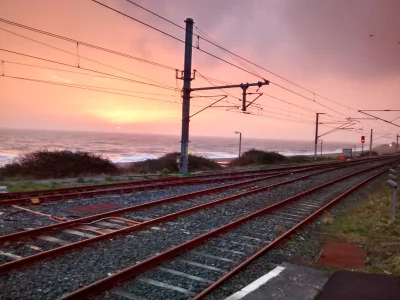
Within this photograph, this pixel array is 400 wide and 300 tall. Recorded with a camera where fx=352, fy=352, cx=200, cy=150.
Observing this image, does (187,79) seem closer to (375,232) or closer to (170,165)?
(170,165)

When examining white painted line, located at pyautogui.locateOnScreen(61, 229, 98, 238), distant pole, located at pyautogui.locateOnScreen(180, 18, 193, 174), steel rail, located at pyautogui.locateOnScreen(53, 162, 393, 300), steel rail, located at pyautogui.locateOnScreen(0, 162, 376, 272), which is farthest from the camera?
distant pole, located at pyautogui.locateOnScreen(180, 18, 193, 174)

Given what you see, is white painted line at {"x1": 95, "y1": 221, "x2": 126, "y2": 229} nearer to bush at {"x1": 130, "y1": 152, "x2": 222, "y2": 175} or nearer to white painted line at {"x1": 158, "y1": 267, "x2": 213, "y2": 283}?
white painted line at {"x1": 158, "y1": 267, "x2": 213, "y2": 283}

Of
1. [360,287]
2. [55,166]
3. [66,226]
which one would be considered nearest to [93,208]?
[66,226]

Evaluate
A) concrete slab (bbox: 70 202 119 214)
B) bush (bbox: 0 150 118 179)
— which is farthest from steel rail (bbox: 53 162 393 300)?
bush (bbox: 0 150 118 179)

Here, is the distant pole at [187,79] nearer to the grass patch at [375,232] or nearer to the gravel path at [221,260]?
the grass patch at [375,232]

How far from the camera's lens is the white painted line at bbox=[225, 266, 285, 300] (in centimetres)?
518

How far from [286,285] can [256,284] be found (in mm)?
486

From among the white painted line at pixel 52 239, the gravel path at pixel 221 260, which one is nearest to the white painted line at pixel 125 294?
the gravel path at pixel 221 260

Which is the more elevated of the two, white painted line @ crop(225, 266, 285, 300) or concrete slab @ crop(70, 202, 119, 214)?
concrete slab @ crop(70, 202, 119, 214)

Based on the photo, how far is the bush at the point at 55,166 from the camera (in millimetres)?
23281

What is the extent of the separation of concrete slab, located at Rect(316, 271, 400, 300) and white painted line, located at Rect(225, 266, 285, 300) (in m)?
0.91

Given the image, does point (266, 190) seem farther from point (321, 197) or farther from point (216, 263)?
point (216, 263)

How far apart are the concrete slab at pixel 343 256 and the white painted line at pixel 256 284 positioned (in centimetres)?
128

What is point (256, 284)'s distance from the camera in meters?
5.64
